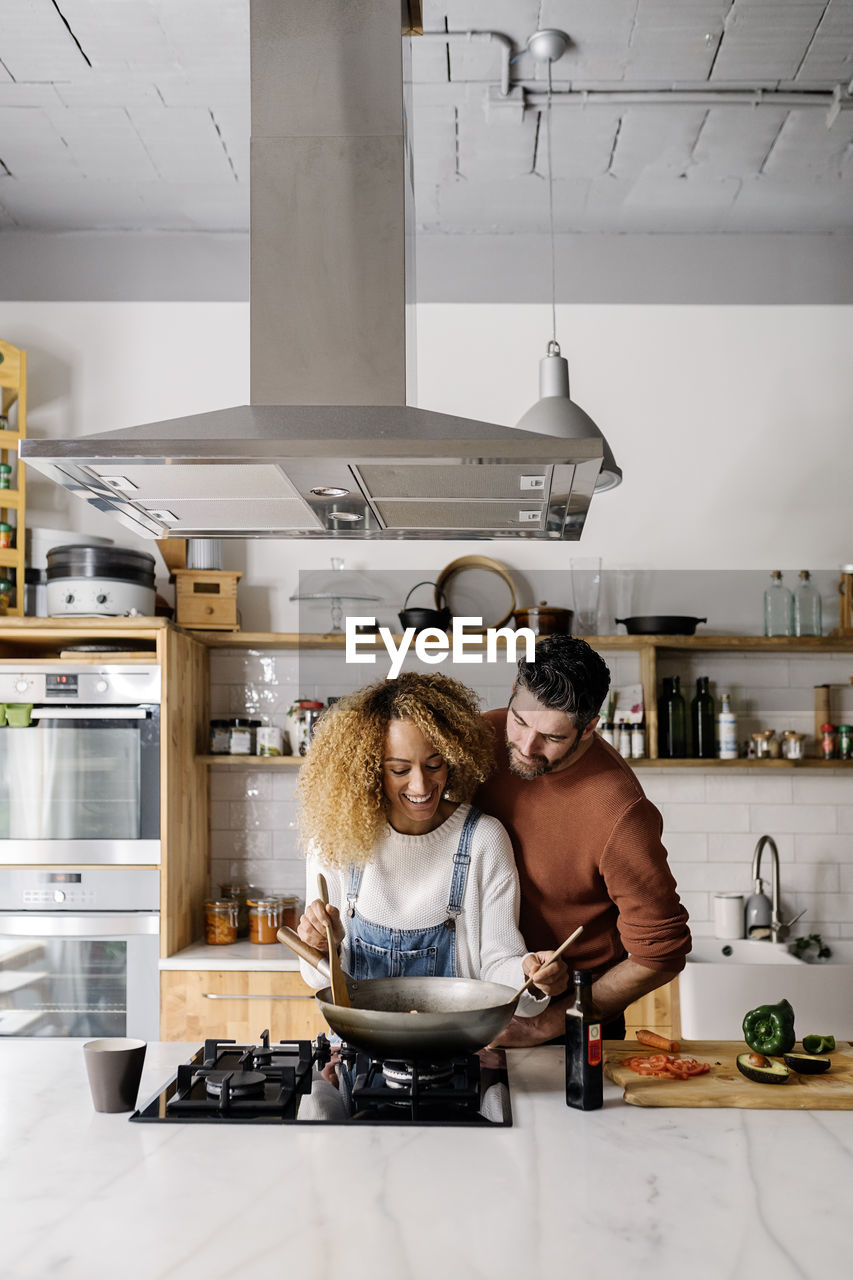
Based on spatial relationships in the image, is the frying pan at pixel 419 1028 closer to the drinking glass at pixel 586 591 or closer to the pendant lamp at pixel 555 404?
the pendant lamp at pixel 555 404

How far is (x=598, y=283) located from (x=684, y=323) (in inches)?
14.4

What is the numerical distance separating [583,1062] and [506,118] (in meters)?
2.91

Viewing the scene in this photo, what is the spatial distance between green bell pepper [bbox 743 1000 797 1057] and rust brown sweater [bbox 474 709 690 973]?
22 cm

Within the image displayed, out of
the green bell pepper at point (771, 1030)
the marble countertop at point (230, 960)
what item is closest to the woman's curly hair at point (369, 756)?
the green bell pepper at point (771, 1030)

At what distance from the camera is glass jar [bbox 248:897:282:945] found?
3.79m

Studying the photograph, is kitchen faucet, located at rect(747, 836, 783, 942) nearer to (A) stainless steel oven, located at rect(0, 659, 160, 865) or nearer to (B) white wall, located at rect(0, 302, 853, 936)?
(B) white wall, located at rect(0, 302, 853, 936)

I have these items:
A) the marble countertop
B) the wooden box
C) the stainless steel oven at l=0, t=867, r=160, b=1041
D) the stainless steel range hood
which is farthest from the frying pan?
the wooden box

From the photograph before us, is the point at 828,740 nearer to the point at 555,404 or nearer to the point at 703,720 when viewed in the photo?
the point at 703,720

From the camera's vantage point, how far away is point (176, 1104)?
5.72 feet

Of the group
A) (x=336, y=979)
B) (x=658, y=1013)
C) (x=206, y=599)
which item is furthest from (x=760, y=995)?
(x=206, y=599)

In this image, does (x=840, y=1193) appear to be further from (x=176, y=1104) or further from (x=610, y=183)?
(x=610, y=183)

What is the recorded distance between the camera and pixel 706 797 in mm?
4102

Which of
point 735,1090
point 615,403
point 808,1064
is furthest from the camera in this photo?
point 615,403

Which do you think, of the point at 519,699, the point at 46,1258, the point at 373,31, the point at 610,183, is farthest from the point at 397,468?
the point at 610,183
